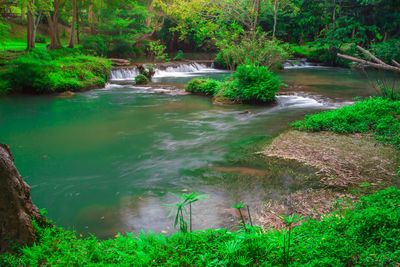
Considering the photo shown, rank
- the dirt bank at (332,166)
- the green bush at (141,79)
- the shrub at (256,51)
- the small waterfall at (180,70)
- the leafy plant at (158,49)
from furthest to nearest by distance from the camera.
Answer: the leafy plant at (158,49) < the small waterfall at (180,70) < the green bush at (141,79) < the shrub at (256,51) < the dirt bank at (332,166)

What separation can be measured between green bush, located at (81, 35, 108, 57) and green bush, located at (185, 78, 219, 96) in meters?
12.4

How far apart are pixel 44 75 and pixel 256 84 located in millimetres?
11186

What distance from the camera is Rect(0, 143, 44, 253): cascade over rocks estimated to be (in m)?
3.46

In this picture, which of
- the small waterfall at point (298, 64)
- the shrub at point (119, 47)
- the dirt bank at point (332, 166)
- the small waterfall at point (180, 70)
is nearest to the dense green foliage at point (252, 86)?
the dirt bank at point (332, 166)

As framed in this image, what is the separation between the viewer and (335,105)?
13953 millimetres

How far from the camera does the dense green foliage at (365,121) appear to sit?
8.75 metres

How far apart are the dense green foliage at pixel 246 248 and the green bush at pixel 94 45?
24844mm

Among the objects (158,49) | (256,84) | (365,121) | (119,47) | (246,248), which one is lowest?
(246,248)

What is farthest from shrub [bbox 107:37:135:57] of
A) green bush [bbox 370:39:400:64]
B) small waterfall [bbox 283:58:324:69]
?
green bush [bbox 370:39:400:64]

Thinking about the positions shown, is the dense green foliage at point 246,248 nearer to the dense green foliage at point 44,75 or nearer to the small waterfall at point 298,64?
the dense green foliage at point 44,75

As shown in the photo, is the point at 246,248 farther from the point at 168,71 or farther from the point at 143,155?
the point at 168,71

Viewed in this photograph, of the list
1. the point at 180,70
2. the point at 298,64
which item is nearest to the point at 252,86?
the point at 180,70

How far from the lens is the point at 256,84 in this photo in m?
14.2

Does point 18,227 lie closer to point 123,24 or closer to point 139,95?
point 139,95
